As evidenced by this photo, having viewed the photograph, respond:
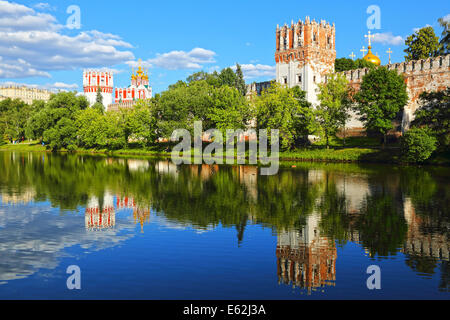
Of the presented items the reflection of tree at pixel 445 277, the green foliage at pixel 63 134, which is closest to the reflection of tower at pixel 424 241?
the reflection of tree at pixel 445 277

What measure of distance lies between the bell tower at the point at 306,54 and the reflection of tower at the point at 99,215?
41.2 meters

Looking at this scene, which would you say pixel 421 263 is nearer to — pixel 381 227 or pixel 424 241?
pixel 424 241

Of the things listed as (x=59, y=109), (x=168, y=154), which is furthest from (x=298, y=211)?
(x=59, y=109)

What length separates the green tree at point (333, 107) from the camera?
47125mm

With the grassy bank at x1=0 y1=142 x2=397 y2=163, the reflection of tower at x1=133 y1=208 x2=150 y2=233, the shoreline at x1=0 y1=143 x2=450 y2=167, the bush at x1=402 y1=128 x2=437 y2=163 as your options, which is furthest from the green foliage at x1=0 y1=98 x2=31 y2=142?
the reflection of tower at x1=133 y1=208 x2=150 y2=233

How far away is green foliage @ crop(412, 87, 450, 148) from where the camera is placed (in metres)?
37.5

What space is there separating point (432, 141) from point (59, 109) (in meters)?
58.8

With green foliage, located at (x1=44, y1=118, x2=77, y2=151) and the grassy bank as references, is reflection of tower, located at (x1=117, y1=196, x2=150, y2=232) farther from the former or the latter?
green foliage, located at (x1=44, y1=118, x2=77, y2=151)

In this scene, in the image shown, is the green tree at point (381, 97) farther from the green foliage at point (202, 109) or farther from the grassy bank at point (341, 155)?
the green foliage at point (202, 109)

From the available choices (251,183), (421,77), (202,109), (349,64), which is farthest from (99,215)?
(349,64)

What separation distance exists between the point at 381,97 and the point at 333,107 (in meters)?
5.03

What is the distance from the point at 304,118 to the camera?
49031 millimetres

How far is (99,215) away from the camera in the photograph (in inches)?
643
